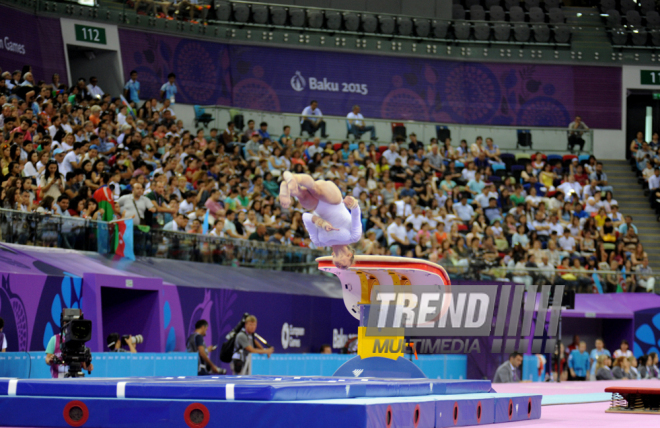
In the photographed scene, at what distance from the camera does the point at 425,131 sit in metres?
24.7

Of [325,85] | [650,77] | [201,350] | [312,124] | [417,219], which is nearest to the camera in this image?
[201,350]

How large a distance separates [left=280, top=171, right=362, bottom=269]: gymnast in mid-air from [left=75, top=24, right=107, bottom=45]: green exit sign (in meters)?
16.8

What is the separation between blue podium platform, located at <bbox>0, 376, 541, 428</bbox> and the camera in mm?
6391

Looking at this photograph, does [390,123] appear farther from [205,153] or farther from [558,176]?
[205,153]

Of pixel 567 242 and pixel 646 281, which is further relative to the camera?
pixel 567 242

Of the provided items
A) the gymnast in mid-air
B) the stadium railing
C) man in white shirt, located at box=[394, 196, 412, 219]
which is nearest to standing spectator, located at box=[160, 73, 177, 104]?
man in white shirt, located at box=[394, 196, 412, 219]

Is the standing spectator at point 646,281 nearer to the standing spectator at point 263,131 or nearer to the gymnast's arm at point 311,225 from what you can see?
the standing spectator at point 263,131

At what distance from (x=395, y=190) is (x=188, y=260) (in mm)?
7543

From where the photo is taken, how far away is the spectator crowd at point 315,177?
48.4 ft

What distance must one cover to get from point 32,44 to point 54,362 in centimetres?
1457

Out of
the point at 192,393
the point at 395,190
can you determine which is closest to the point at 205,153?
the point at 395,190
